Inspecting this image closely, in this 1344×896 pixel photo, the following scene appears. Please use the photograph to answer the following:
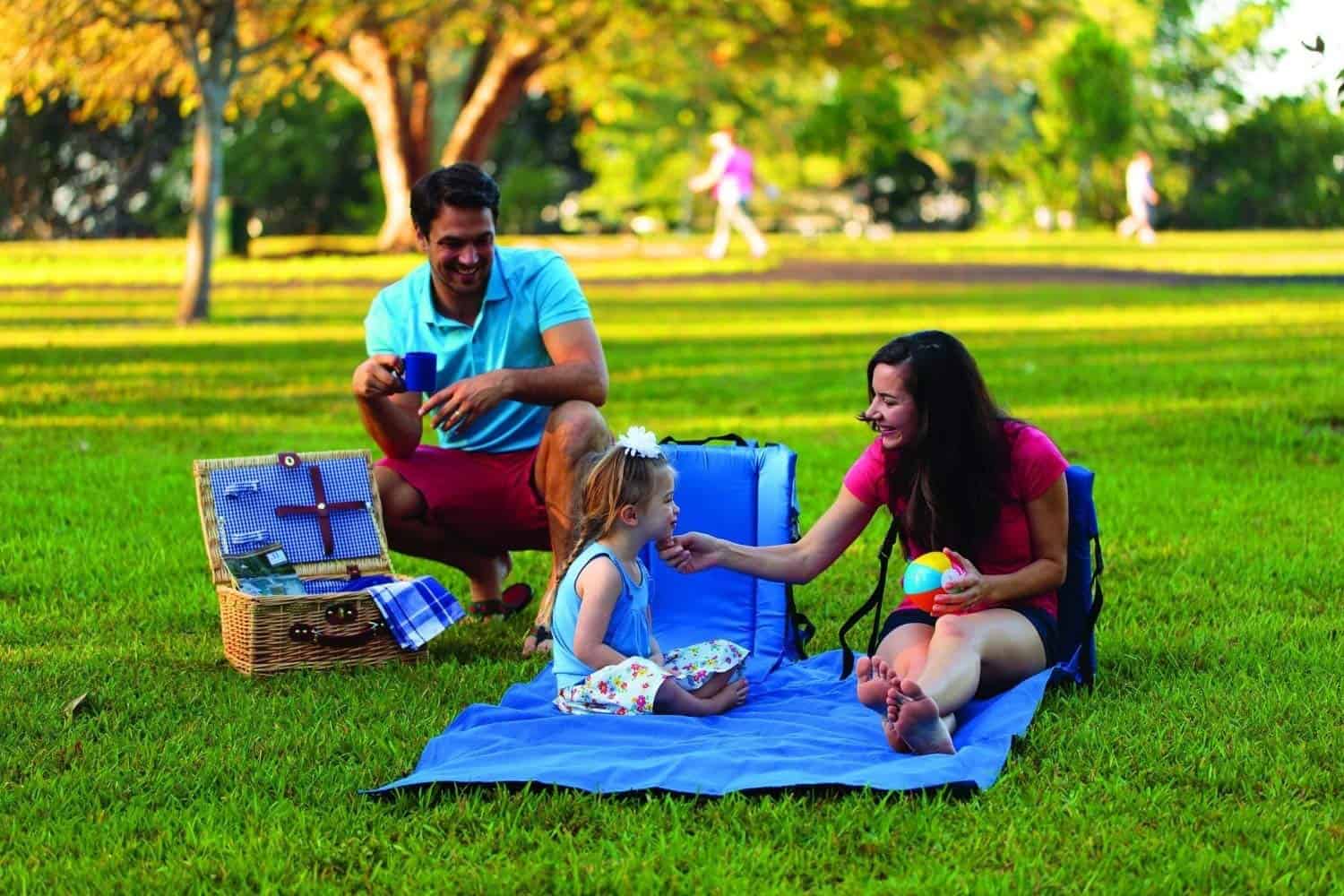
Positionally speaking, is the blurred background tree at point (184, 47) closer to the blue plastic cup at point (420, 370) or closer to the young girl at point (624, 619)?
the blue plastic cup at point (420, 370)

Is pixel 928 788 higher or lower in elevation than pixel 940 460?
lower

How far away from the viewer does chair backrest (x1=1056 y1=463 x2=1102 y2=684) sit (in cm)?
568

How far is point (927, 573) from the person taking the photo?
5418 millimetres

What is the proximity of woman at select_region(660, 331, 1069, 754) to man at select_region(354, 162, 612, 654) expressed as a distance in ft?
3.52

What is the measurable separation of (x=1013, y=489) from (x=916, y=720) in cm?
95

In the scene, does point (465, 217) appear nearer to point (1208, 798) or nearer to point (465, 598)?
point (465, 598)

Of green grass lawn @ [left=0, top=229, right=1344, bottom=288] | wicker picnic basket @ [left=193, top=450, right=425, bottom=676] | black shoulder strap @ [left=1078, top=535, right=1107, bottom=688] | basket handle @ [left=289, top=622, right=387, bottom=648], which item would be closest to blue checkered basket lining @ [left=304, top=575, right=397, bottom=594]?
wicker picnic basket @ [left=193, top=450, right=425, bottom=676]

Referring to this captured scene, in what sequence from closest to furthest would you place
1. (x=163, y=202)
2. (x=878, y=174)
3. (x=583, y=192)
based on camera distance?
(x=163, y=202)
(x=583, y=192)
(x=878, y=174)

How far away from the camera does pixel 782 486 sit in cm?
634

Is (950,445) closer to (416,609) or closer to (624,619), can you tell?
(624,619)

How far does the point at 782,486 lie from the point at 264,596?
1.67 m

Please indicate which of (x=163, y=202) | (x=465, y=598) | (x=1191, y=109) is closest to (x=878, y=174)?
(x=1191, y=109)

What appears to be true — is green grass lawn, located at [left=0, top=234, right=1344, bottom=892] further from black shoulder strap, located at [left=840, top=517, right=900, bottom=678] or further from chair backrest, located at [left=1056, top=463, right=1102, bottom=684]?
black shoulder strap, located at [left=840, top=517, right=900, bottom=678]

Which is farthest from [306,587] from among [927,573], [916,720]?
[916,720]
